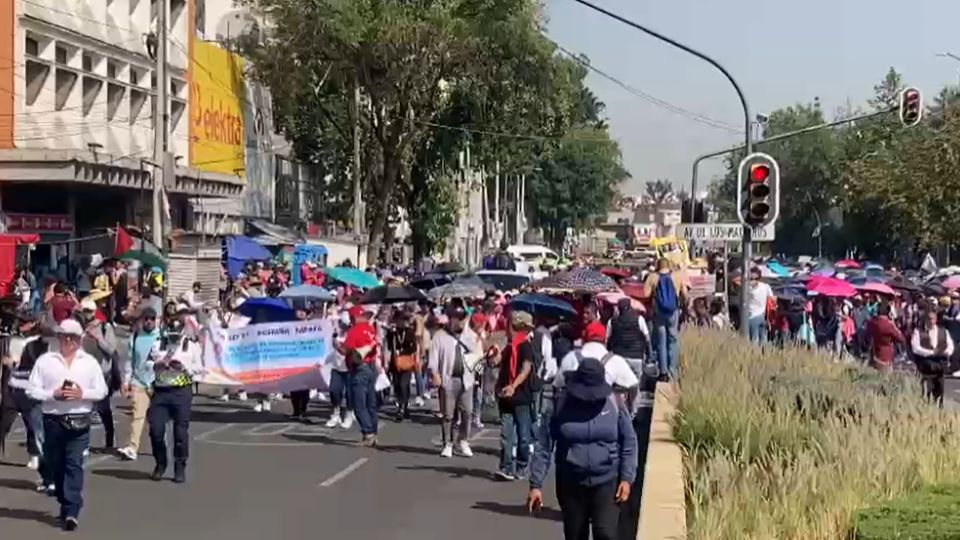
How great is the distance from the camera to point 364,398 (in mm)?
19484

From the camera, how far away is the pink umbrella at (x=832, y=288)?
34.3 metres

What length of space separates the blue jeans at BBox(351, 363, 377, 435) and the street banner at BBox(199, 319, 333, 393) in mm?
3170

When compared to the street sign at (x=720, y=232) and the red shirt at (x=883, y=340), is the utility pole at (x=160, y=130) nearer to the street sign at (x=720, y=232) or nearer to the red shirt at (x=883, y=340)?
the street sign at (x=720, y=232)

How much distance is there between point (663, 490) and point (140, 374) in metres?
8.26

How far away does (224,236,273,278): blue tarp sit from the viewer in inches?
1697

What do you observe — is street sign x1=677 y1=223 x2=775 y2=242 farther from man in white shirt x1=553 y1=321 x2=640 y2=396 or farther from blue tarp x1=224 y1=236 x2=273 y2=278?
blue tarp x1=224 y1=236 x2=273 y2=278

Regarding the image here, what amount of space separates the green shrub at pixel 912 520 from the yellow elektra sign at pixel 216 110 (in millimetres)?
36944

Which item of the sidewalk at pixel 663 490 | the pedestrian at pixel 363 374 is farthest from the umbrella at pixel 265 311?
the sidewalk at pixel 663 490

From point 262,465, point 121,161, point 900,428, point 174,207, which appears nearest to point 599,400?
point 900,428

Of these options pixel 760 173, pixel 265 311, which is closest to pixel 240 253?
pixel 265 311

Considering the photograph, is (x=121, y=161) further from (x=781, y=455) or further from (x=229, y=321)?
(x=781, y=455)

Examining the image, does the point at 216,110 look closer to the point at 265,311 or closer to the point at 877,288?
the point at 877,288

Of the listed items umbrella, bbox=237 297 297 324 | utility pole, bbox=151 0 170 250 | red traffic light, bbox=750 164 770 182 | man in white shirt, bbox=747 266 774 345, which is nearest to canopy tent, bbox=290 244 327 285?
utility pole, bbox=151 0 170 250

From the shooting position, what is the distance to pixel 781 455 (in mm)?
11531
